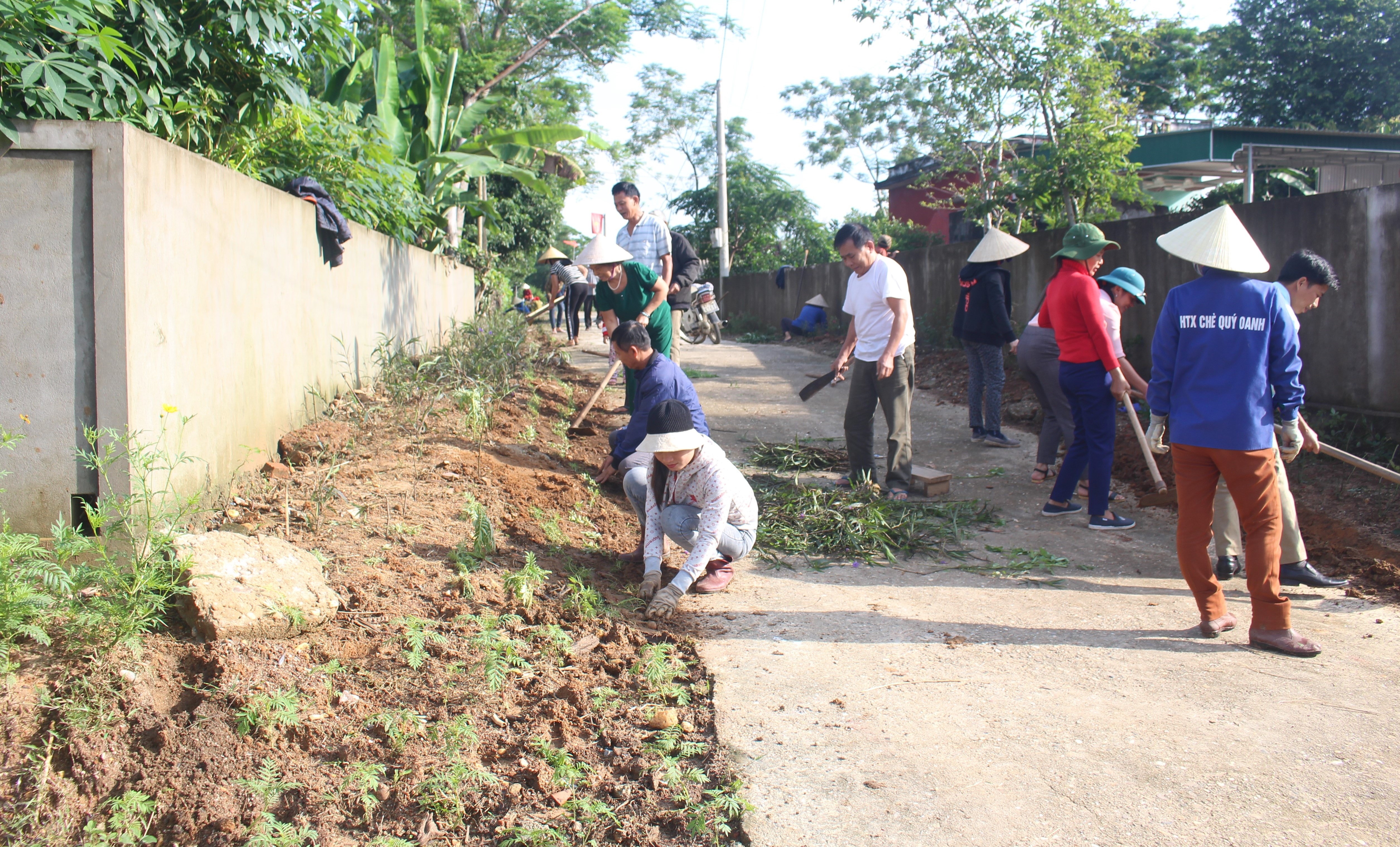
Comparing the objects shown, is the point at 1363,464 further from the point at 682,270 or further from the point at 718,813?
the point at 682,270

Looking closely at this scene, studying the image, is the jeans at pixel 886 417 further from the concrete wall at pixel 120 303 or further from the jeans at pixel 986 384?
the concrete wall at pixel 120 303

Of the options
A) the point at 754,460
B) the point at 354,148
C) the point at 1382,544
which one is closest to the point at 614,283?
the point at 754,460

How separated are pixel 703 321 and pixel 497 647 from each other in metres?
14.0

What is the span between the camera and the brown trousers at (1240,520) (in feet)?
12.5

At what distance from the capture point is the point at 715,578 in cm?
466

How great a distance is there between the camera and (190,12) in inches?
200

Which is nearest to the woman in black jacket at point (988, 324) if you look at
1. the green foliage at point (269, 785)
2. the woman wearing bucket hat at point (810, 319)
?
the green foliage at point (269, 785)

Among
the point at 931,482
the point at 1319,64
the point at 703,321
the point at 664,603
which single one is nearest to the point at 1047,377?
the point at 931,482

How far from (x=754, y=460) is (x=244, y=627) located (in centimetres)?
475

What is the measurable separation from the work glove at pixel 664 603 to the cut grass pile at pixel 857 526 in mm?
1179

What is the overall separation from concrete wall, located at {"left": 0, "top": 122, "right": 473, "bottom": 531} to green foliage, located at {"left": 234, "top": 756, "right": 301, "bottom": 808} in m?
1.77

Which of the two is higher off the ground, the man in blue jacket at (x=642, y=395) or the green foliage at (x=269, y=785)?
the man in blue jacket at (x=642, y=395)

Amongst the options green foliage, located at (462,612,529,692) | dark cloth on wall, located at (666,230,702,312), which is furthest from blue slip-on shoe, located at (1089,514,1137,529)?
green foliage, located at (462,612,529,692)

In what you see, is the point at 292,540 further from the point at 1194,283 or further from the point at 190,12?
the point at 1194,283
